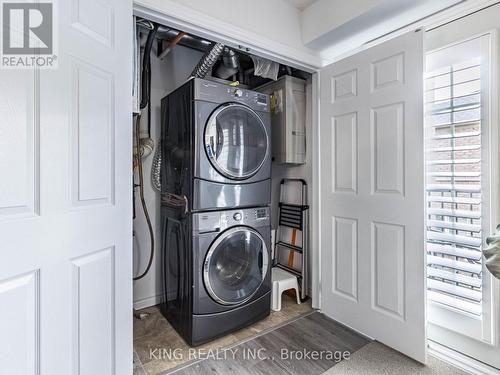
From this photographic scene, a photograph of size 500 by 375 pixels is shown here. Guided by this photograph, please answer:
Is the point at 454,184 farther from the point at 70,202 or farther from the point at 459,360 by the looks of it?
the point at 70,202

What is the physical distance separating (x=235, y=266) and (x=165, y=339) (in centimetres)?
71

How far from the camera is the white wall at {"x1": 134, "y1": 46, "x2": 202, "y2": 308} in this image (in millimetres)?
2342

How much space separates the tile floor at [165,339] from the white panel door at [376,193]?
392 mm

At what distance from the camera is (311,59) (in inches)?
86.0

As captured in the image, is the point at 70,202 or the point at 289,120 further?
the point at 289,120

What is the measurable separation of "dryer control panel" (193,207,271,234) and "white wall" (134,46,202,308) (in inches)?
31.7

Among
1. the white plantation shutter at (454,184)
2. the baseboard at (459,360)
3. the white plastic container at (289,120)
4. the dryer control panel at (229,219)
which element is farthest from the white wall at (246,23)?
the baseboard at (459,360)

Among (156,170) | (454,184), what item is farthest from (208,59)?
(454,184)

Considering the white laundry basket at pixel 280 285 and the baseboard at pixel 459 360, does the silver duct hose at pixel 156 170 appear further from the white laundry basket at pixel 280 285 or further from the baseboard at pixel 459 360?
Answer: the baseboard at pixel 459 360

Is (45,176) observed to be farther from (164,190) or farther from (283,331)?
(283,331)

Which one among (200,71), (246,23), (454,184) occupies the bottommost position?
(454,184)

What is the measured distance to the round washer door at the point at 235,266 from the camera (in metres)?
1.85

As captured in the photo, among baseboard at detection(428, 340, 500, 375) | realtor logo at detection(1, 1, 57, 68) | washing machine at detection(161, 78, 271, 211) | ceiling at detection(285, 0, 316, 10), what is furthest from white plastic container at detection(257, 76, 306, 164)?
realtor logo at detection(1, 1, 57, 68)

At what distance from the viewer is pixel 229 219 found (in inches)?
74.7
